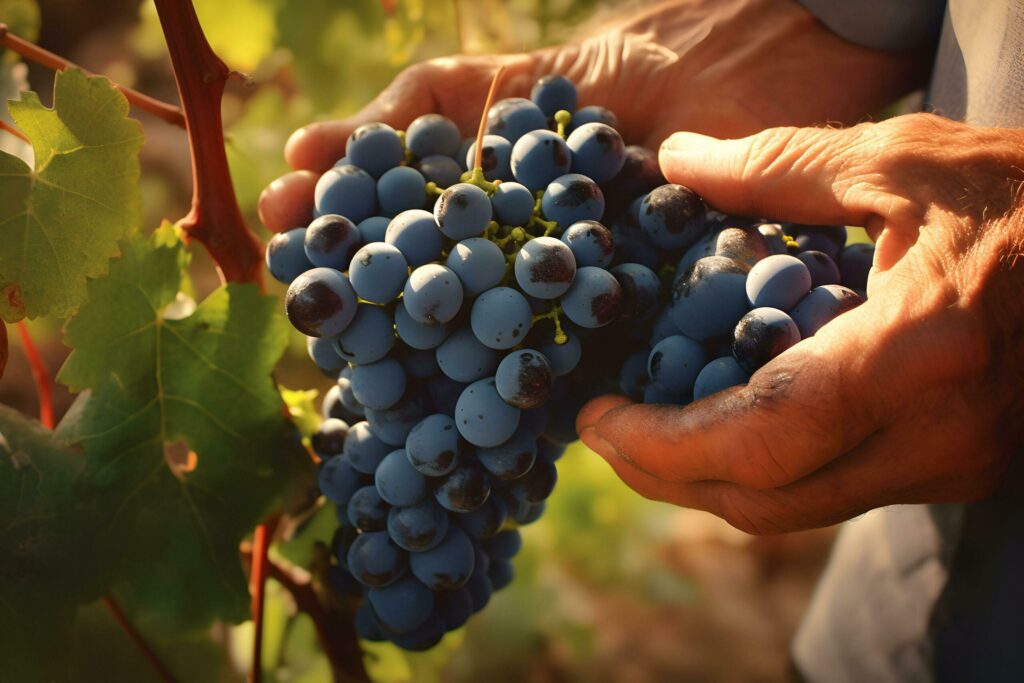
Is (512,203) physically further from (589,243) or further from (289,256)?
(289,256)

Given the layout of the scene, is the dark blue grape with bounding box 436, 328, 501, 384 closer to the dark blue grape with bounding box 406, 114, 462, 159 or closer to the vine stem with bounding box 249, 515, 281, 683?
the dark blue grape with bounding box 406, 114, 462, 159

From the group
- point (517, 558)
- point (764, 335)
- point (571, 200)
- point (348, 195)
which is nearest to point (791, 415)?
point (764, 335)

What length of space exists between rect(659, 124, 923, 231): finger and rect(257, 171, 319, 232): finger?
48 cm

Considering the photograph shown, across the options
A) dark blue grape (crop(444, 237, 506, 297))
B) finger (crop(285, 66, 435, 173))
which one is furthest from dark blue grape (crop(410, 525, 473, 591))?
finger (crop(285, 66, 435, 173))

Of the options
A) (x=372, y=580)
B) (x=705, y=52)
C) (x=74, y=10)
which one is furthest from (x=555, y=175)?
(x=74, y=10)

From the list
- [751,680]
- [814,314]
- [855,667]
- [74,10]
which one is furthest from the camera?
[74,10]

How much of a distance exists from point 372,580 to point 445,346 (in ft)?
1.05

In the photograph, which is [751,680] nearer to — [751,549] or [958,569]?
[751,549]

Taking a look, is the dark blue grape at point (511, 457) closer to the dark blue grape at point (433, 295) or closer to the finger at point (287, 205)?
the dark blue grape at point (433, 295)

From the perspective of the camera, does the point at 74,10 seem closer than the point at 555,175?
No

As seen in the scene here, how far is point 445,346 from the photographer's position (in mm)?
868

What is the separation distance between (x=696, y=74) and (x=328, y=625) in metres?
1.09

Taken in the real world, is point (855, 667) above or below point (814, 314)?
below

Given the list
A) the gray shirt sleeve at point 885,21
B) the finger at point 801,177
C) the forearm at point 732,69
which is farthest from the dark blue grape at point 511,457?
the gray shirt sleeve at point 885,21
